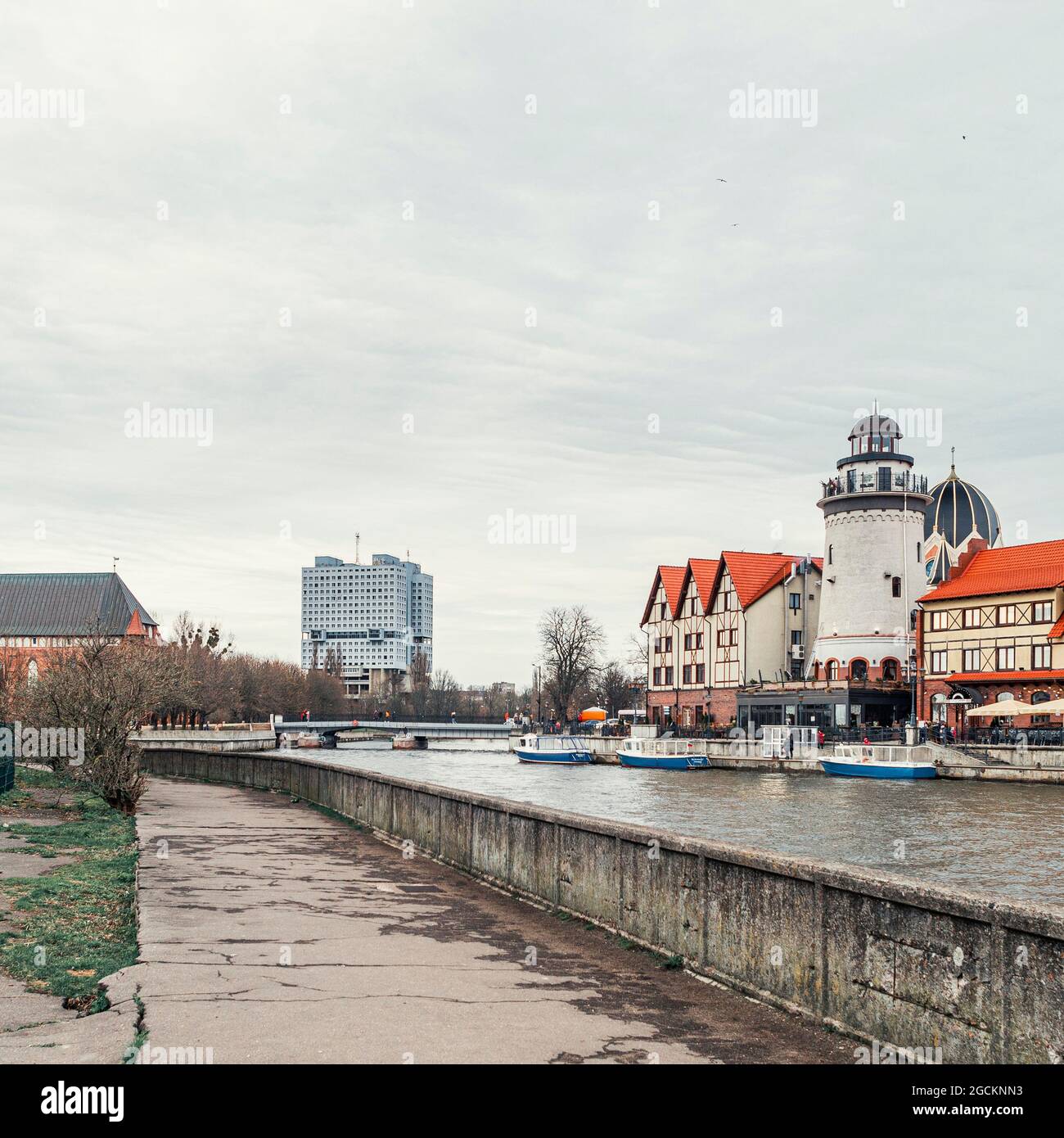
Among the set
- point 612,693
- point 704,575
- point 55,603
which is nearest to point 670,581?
point 704,575

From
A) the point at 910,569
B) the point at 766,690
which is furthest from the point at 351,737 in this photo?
the point at 910,569

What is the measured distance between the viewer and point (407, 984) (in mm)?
8898

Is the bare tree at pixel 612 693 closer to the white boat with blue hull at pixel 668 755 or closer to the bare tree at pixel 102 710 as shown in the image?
the white boat with blue hull at pixel 668 755

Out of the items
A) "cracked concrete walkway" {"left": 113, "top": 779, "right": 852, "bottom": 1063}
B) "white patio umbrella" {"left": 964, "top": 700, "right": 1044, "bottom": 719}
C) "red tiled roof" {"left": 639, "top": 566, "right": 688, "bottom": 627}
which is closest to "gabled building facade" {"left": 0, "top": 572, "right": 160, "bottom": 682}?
"red tiled roof" {"left": 639, "top": 566, "right": 688, "bottom": 627}

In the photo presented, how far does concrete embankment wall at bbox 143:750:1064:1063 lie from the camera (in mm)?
6562

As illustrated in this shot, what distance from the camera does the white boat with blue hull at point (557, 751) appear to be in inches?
3553

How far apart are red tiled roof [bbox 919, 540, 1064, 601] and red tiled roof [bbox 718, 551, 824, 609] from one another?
14.3m

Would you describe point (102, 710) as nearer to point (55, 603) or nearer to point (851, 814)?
point (851, 814)

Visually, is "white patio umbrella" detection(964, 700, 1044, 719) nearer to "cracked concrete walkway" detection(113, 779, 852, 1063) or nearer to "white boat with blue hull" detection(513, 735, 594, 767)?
"white boat with blue hull" detection(513, 735, 594, 767)
